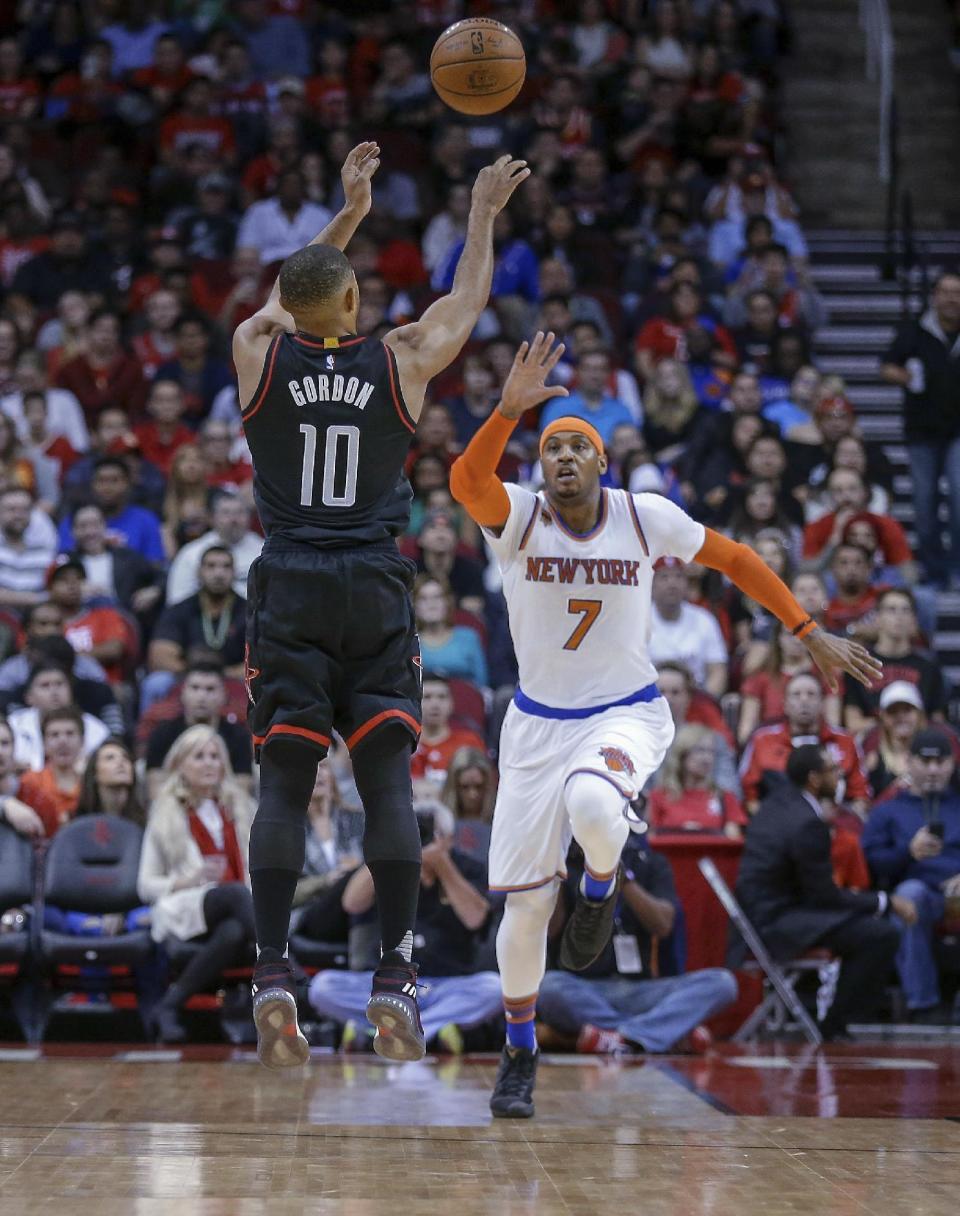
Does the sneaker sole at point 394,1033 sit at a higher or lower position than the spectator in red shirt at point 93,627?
lower

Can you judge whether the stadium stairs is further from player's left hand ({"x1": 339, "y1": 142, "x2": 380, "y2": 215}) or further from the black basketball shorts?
the black basketball shorts

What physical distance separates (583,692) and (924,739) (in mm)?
4155

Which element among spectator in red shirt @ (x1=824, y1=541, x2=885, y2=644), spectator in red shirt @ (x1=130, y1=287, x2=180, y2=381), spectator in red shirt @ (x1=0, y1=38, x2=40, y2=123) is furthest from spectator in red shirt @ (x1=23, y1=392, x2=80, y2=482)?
spectator in red shirt @ (x1=824, y1=541, x2=885, y2=644)

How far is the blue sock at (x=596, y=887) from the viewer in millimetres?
7031

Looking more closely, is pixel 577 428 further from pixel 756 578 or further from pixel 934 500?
pixel 934 500

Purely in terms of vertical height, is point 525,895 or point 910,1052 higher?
point 525,895

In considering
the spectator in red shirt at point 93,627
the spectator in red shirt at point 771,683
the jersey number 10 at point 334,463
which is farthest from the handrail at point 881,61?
the jersey number 10 at point 334,463

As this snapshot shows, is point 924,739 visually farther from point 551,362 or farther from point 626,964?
point 551,362

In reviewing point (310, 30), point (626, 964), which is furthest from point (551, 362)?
point (310, 30)

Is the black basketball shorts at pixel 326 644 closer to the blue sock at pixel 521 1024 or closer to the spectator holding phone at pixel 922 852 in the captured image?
the blue sock at pixel 521 1024

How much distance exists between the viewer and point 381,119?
688 inches

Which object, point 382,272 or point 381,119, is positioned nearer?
point 382,272

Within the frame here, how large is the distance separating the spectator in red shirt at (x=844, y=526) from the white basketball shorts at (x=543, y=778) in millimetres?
5920

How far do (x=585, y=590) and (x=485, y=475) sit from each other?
2.12 ft
